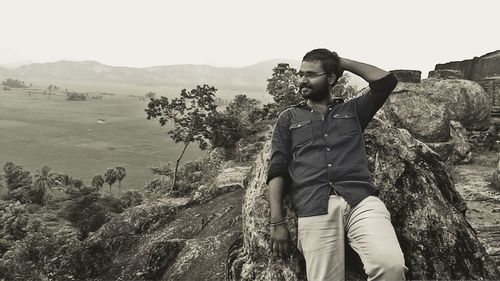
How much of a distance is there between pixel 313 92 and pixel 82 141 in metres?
147

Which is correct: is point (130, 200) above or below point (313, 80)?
below

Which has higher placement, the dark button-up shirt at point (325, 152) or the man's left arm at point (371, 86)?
the man's left arm at point (371, 86)

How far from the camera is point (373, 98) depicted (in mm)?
3838

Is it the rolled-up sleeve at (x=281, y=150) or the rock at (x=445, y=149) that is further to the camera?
the rock at (x=445, y=149)

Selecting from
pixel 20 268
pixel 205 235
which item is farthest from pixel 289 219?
pixel 20 268

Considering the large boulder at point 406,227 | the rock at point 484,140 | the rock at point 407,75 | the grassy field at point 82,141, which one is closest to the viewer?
the large boulder at point 406,227

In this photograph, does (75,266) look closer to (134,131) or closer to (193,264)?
(193,264)

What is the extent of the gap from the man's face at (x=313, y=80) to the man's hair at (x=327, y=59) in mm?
39

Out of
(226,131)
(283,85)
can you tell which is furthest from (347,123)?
(283,85)

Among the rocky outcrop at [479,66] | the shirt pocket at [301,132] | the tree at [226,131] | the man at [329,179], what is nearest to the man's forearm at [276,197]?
the man at [329,179]

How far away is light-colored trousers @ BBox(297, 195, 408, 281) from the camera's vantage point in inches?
121

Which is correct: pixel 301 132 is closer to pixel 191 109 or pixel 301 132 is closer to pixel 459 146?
pixel 459 146

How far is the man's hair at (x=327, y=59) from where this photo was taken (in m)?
3.81

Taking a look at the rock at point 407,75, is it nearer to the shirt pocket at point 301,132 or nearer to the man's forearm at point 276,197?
the shirt pocket at point 301,132
